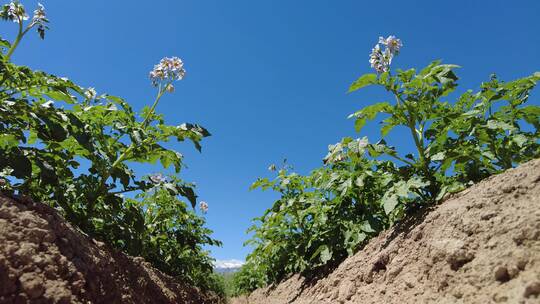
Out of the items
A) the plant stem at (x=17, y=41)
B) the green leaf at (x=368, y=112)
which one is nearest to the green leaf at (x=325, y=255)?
the green leaf at (x=368, y=112)

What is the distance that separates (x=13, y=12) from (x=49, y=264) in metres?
2.66

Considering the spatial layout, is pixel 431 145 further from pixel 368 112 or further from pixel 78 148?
pixel 78 148

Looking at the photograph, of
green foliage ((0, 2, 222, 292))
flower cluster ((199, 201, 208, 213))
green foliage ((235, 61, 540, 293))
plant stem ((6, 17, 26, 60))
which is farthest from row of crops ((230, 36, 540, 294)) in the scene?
flower cluster ((199, 201, 208, 213))

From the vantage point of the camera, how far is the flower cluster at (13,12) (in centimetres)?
339

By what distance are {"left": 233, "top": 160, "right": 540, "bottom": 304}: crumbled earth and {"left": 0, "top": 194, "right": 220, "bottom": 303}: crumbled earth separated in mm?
1354

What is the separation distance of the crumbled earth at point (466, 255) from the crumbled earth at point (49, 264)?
135cm

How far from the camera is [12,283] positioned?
61.7 inches

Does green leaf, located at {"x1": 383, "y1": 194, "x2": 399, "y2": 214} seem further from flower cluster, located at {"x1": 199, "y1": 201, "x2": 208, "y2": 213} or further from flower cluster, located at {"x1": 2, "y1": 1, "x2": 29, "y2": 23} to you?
flower cluster, located at {"x1": 199, "y1": 201, "x2": 208, "y2": 213}

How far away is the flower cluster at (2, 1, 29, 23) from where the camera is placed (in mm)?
3393

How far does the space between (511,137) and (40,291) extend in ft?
9.56

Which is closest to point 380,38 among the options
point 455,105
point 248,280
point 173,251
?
point 455,105

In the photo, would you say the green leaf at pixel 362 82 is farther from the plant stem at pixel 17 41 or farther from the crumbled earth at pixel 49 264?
the plant stem at pixel 17 41

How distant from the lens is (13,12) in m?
3.41

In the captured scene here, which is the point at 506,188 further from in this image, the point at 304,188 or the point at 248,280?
the point at 248,280
